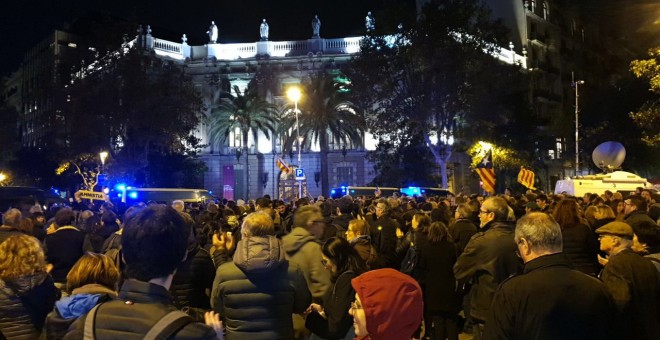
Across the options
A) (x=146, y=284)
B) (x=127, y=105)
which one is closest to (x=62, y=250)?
(x=146, y=284)

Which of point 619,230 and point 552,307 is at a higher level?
point 619,230

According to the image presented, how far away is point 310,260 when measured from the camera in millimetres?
5773

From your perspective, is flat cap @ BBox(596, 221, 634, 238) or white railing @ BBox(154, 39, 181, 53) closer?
flat cap @ BBox(596, 221, 634, 238)

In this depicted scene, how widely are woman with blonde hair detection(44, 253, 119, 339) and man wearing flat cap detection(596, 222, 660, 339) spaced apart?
3.49 meters

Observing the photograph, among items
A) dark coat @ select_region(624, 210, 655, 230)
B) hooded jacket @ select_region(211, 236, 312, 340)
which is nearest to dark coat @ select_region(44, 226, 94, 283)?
hooded jacket @ select_region(211, 236, 312, 340)

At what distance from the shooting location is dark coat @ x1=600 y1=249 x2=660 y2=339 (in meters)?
4.49

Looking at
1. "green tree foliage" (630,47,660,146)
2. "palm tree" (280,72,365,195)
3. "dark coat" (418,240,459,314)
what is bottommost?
"dark coat" (418,240,459,314)

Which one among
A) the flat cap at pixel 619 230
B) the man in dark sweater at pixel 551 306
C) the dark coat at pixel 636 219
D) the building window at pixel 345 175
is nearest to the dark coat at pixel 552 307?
the man in dark sweater at pixel 551 306

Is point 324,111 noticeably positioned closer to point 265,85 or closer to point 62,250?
point 265,85

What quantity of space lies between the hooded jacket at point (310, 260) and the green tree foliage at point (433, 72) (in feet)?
114

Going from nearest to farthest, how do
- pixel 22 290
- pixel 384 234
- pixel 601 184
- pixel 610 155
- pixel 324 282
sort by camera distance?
pixel 22 290
pixel 324 282
pixel 384 234
pixel 601 184
pixel 610 155

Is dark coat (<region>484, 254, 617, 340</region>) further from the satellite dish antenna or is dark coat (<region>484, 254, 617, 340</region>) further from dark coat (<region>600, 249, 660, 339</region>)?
the satellite dish antenna

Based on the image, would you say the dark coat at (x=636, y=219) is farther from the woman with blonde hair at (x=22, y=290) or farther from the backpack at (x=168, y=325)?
the woman with blonde hair at (x=22, y=290)

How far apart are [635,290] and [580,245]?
2581mm
